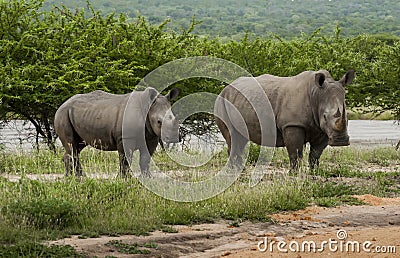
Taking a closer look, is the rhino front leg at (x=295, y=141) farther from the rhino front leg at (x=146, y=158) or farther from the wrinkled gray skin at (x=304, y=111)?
the rhino front leg at (x=146, y=158)

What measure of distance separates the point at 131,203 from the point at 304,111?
4682 mm

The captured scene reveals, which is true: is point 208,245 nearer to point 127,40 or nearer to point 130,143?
point 130,143

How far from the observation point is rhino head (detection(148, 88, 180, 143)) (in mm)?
12258

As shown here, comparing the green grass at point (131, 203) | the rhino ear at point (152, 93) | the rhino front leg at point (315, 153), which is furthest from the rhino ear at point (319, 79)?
the rhino ear at point (152, 93)

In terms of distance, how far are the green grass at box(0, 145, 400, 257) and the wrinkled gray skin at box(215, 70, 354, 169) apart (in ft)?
2.01

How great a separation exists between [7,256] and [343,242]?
3.95 m

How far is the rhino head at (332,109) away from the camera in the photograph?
12711 mm

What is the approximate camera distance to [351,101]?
70.6 ft

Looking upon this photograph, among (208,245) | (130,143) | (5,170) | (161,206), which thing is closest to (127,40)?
(5,170)

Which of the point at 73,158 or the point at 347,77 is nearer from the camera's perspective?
the point at 73,158

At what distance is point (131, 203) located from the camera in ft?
33.3

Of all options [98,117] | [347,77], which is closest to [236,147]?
[347,77]

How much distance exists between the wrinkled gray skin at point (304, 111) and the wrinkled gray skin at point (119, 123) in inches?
89.1

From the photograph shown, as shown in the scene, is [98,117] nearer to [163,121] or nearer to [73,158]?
[73,158]
